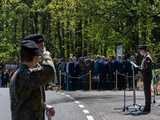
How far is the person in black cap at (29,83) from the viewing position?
5.69 metres

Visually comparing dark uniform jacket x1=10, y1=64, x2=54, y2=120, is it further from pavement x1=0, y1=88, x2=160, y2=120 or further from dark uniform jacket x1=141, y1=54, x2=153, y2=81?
dark uniform jacket x1=141, y1=54, x2=153, y2=81

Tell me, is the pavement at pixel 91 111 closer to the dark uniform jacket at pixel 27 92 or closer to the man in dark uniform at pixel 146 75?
the man in dark uniform at pixel 146 75

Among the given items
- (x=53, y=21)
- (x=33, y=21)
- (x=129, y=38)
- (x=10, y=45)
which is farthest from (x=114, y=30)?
(x=10, y=45)

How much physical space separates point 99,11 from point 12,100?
118 feet

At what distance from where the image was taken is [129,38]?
1716 inches

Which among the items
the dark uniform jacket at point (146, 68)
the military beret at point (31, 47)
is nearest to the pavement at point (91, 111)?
the dark uniform jacket at point (146, 68)

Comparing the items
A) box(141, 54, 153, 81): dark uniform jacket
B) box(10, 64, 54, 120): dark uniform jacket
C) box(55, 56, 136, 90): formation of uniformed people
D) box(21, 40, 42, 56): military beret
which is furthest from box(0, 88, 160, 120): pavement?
box(21, 40, 42, 56): military beret

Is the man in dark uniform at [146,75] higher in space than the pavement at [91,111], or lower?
higher

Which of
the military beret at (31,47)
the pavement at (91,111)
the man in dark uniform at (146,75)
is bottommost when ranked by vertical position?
the pavement at (91,111)

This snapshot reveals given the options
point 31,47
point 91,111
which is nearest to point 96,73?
point 91,111

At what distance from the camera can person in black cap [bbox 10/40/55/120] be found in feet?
18.7

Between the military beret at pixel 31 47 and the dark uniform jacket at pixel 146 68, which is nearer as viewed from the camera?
the military beret at pixel 31 47

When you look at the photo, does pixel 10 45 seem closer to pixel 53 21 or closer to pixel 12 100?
pixel 53 21

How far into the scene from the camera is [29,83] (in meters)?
5.83
